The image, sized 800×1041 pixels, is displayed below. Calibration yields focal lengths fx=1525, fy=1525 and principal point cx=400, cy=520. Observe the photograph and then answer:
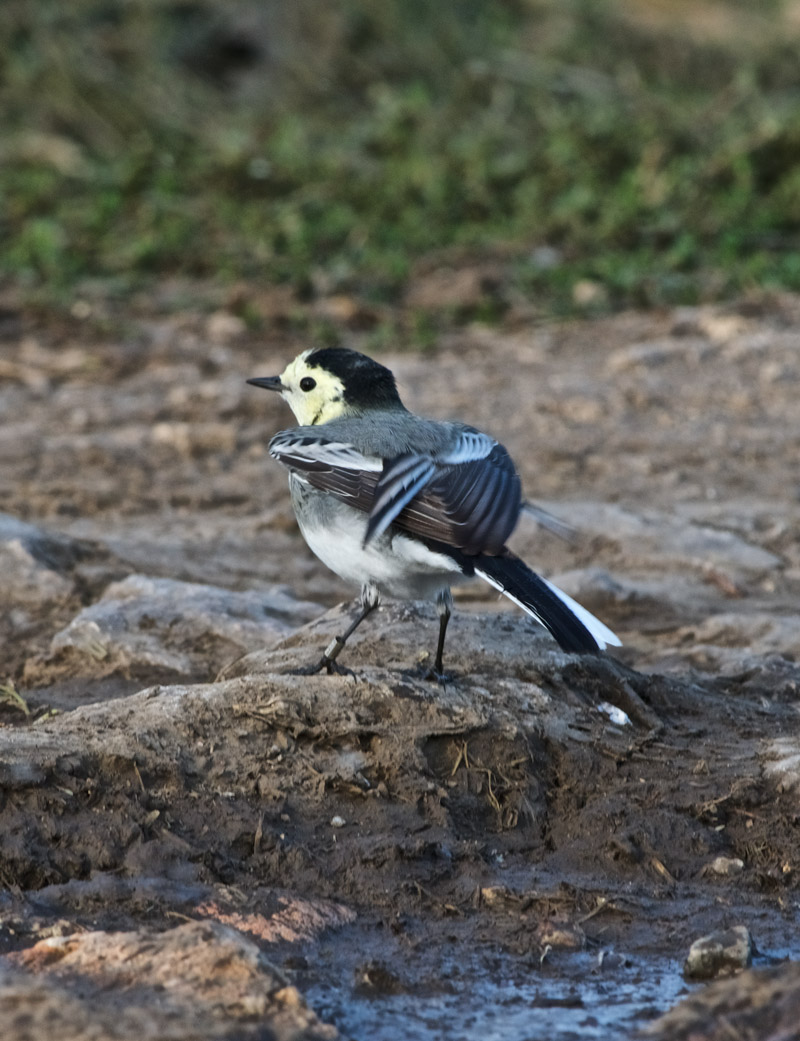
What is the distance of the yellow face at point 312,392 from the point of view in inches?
215

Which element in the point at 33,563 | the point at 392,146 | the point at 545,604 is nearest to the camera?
the point at 545,604

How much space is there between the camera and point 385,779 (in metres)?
4.21

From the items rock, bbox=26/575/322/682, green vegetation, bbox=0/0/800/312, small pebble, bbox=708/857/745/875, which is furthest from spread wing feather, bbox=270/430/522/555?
green vegetation, bbox=0/0/800/312

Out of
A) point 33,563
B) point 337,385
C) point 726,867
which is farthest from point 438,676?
point 33,563

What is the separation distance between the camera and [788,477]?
762 centimetres

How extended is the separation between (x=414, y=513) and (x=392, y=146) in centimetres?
954

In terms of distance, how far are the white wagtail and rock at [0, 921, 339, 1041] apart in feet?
4.55

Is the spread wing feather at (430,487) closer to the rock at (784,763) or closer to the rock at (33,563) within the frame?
the rock at (784,763)

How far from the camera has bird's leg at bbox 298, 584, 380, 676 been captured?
4656 millimetres

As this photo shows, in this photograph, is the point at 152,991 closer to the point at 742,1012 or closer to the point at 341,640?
the point at 742,1012

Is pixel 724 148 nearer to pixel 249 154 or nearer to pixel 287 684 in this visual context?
pixel 249 154

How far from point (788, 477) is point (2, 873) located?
5011 millimetres

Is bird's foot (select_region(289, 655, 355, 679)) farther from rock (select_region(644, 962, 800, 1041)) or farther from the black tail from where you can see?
rock (select_region(644, 962, 800, 1041))

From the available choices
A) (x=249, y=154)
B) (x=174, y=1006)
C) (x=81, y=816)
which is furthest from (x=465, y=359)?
(x=174, y=1006)
